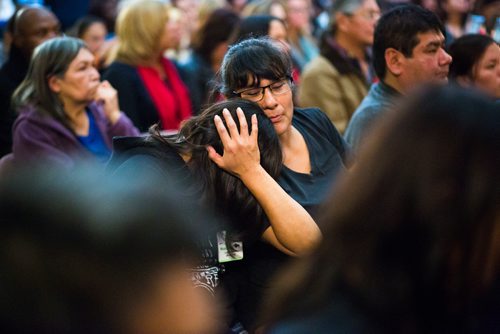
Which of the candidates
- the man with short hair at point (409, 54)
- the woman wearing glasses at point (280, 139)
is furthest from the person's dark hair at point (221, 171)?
the man with short hair at point (409, 54)

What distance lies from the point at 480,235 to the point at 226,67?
1.64 meters

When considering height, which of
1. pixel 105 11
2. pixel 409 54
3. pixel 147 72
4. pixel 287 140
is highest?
pixel 409 54

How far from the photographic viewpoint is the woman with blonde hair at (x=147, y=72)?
4766 millimetres

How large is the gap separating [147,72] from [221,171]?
8.23 feet

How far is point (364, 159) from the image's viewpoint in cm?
131

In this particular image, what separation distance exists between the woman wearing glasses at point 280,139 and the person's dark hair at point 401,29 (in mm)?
831

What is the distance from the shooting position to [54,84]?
13.0 ft

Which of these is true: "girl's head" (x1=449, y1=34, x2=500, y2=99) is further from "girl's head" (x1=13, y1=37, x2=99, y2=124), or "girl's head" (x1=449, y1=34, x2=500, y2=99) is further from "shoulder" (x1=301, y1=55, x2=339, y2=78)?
"girl's head" (x1=13, y1=37, x2=99, y2=124)

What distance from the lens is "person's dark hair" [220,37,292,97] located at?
2758 millimetres

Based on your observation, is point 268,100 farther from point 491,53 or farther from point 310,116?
point 491,53

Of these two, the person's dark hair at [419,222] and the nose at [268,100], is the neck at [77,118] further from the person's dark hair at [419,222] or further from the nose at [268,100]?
the person's dark hair at [419,222]

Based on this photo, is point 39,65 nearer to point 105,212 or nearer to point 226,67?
point 226,67

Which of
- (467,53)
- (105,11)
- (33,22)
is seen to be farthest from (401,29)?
(105,11)

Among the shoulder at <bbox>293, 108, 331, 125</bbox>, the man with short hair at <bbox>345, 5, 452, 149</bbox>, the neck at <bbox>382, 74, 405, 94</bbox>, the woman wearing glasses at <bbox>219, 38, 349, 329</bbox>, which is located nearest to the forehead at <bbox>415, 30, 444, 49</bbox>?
the man with short hair at <bbox>345, 5, 452, 149</bbox>
